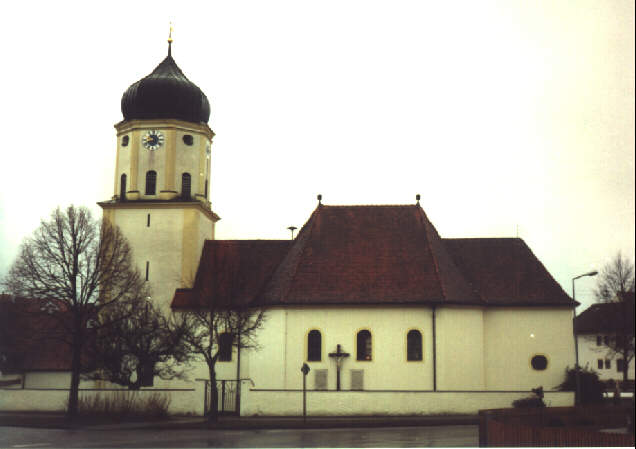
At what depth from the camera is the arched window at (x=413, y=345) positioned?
38.8m

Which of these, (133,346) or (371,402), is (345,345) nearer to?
(371,402)

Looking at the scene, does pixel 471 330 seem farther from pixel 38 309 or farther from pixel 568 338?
pixel 38 309

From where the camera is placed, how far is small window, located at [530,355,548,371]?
133ft

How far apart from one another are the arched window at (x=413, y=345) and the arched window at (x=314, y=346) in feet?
14.0

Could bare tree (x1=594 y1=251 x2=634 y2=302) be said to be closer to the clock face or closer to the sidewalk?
the sidewalk

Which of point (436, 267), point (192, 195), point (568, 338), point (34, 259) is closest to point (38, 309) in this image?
point (34, 259)

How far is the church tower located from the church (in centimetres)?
7

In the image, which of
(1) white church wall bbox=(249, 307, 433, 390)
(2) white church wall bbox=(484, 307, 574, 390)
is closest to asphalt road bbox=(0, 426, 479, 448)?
(1) white church wall bbox=(249, 307, 433, 390)

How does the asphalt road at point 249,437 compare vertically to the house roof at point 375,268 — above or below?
below

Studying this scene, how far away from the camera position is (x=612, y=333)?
60.4 feet

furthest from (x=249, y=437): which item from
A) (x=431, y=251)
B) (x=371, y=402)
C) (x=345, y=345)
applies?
(x=431, y=251)

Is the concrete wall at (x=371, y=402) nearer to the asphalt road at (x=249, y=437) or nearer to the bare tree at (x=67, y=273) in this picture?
the asphalt road at (x=249, y=437)

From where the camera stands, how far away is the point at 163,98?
144 ft

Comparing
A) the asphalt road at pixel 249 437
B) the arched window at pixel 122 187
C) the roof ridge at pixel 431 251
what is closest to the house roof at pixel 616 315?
the asphalt road at pixel 249 437
